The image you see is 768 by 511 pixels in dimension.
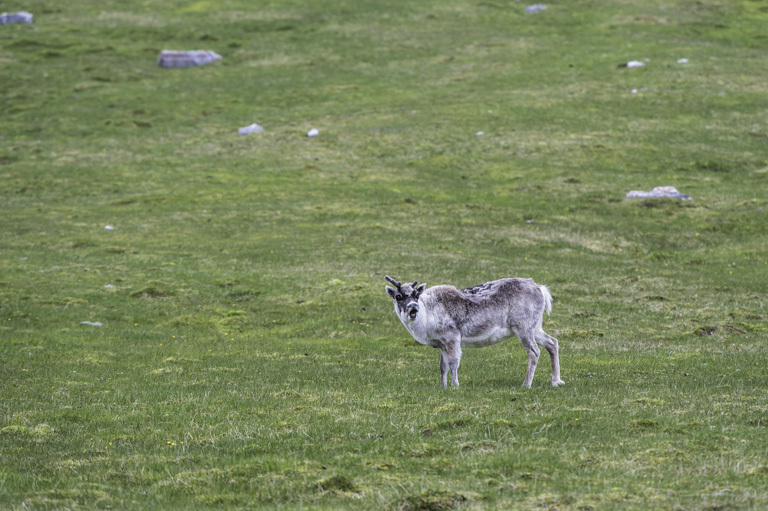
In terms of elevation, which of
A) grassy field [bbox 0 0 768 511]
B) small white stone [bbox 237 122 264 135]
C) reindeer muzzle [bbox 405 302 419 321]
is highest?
reindeer muzzle [bbox 405 302 419 321]

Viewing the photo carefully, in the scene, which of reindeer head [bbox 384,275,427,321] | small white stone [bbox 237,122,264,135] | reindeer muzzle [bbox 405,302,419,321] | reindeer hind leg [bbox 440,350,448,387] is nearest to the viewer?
reindeer muzzle [bbox 405,302,419,321]

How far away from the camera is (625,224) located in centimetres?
4488

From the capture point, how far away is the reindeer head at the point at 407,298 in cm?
1795

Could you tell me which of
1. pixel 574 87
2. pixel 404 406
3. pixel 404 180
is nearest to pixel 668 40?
pixel 574 87

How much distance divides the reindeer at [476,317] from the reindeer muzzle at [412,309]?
0.22 m

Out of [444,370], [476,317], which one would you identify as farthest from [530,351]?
[444,370]

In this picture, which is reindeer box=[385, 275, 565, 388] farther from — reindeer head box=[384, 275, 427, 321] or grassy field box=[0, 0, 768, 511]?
grassy field box=[0, 0, 768, 511]

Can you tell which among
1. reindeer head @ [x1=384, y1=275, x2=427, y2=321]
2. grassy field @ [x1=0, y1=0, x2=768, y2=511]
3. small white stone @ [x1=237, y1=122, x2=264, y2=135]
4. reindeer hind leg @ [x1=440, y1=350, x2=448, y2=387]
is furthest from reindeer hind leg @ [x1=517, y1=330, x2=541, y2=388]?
small white stone @ [x1=237, y1=122, x2=264, y2=135]

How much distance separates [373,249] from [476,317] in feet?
72.9

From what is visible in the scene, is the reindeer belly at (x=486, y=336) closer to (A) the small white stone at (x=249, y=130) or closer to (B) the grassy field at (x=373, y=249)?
(B) the grassy field at (x=373, y=249)

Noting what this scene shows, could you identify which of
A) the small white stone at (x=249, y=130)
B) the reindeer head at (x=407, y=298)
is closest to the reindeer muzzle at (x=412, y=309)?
the reindeer head at (x=407, y=298)

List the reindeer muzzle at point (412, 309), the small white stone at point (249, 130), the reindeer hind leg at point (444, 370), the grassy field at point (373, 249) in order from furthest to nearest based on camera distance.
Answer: the small white stone at point (249, 130) → the reindeer hind leg at point (444, 370) → the reindeer muzzle at point (412, 309) → the grassy field at point (373, 249)

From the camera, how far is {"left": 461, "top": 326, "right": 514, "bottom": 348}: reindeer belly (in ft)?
60.9

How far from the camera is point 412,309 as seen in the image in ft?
58.7
